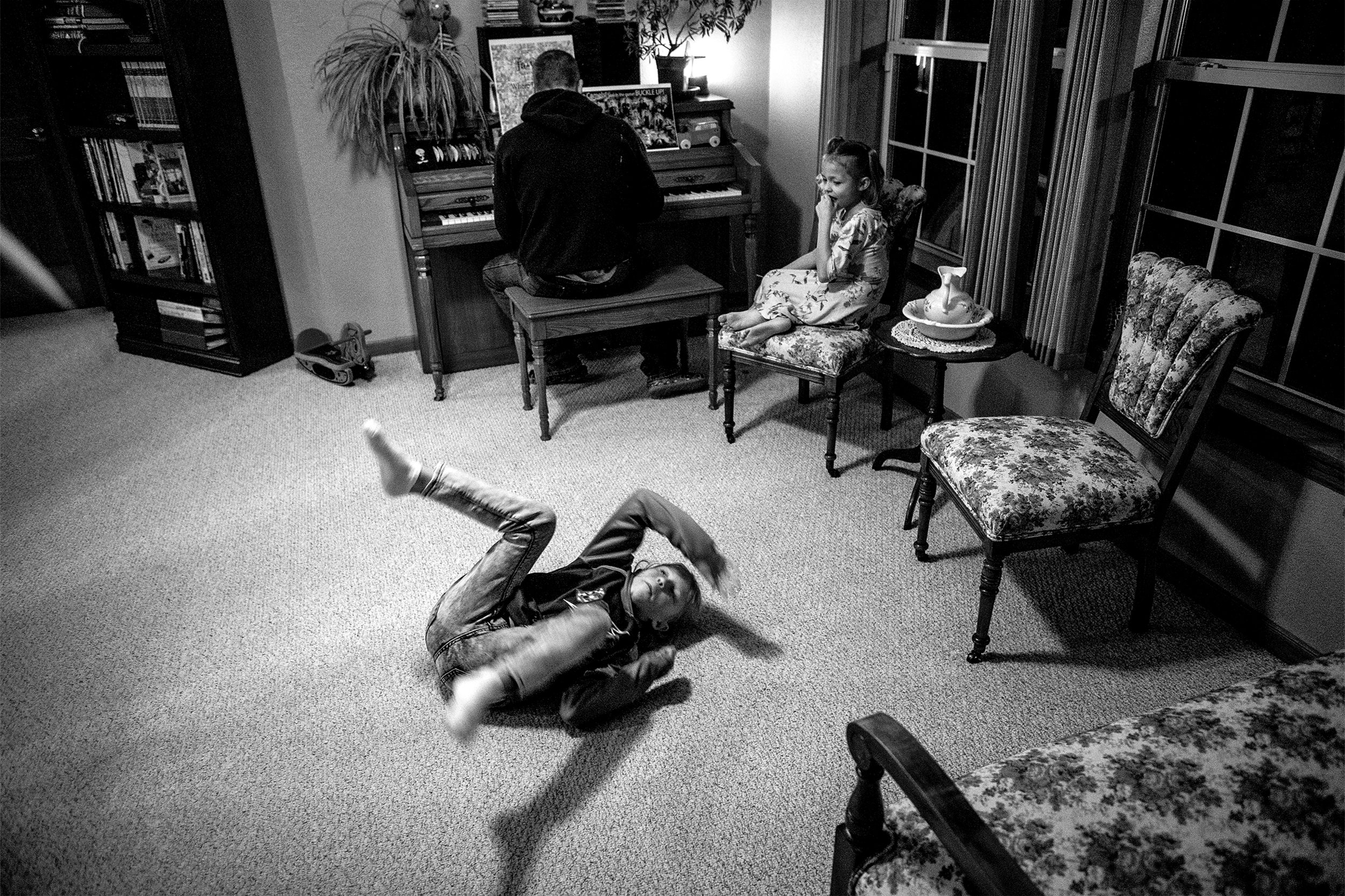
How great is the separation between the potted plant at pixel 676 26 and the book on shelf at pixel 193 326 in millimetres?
2205

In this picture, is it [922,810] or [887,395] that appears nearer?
[922,810]

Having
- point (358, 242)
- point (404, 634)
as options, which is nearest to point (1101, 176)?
point (404, 634)

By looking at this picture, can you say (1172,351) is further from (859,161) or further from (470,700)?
(470,700)

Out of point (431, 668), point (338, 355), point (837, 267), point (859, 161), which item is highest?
point (859, 161)

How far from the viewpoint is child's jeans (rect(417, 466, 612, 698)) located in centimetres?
200

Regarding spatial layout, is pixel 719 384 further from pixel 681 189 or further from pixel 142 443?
pixel 142 443

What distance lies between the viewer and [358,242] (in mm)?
4070

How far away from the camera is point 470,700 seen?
1.72 m

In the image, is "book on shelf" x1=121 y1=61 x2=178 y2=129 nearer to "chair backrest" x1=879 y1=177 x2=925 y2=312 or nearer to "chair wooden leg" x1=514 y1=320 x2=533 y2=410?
"chair wooden leg" x1=514 y1=320 x2=533 y2=410

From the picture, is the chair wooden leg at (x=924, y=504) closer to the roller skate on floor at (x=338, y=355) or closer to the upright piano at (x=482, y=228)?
the upright piano at (x=482, y=228)

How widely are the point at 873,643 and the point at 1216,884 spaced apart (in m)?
1.14

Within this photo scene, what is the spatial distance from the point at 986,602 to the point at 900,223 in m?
1.46

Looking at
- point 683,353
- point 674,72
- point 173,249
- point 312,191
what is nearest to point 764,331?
point 683,353

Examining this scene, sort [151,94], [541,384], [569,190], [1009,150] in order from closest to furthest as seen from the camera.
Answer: [1009,150]
[569,190]
[541,384]
[151,94]
